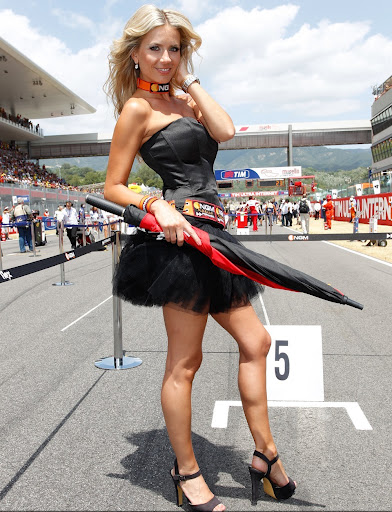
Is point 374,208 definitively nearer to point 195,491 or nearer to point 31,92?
point 195,491

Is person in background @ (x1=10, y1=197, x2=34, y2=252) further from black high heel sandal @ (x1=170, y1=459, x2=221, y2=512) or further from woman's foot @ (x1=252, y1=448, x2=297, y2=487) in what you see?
woman's foot @ (x1=252, y1=448, x2=297, y2=487)

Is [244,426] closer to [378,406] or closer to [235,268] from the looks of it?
[378,406]

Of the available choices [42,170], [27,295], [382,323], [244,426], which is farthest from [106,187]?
[42,170]

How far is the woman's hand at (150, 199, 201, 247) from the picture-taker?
2078 mm

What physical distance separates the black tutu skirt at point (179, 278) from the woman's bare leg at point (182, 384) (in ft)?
0.21

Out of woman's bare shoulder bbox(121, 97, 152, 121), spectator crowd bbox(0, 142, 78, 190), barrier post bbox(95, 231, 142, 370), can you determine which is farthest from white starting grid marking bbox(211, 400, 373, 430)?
spectator crowd bbox(0, 142, 78, 190)

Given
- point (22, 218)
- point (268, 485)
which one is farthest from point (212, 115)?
point (22, 218)

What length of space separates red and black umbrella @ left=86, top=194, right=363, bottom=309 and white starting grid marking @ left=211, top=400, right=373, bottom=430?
132 cm

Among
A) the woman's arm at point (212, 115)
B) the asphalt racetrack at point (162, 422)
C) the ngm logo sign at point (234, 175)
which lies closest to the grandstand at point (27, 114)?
the ngm logo sign at point (234, 175)

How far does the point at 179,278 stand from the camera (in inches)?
86.6

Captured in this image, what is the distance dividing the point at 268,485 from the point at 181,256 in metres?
1.15

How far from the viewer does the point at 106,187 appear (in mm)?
2336

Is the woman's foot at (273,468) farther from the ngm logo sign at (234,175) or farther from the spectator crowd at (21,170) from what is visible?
the ngm logo sign at (234,175)

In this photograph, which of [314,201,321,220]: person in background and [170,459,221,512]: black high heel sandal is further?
[314,201,321,220]: person in background
